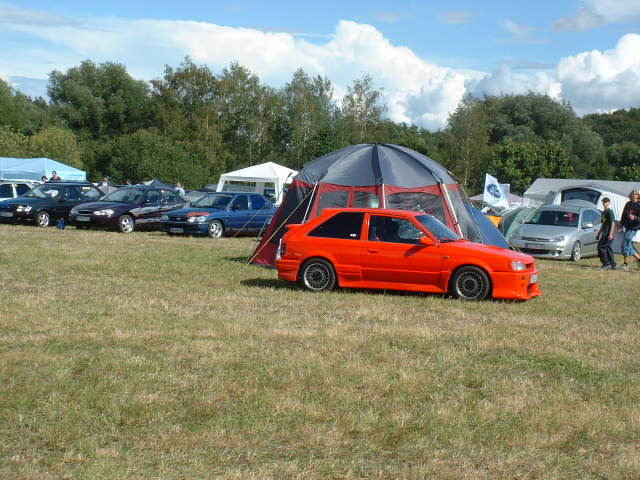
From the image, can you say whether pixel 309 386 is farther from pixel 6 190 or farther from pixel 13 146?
pixel 13 146

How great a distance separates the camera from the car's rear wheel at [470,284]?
12555 mm

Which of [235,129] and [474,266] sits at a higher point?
[235,129]

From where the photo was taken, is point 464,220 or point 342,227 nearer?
point 342,227

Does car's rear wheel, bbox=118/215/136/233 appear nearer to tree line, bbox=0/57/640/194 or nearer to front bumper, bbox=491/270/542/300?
front bumper, bbox=491/270/542/300

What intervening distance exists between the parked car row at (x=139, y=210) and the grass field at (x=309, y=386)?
1192 centimetres

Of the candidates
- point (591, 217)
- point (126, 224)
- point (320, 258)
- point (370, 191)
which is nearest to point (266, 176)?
point (126, 224)

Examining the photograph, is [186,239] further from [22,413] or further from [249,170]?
[22,413]

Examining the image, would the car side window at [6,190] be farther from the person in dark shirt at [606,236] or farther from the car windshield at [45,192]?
the person in dark shirt at [606,236]

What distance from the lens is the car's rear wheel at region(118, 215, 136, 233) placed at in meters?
25.8

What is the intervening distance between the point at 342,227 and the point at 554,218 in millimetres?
11651

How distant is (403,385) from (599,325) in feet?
15.7

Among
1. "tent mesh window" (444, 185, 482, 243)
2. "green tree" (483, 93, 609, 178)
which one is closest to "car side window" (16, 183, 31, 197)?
"tent mesh window" (444, 185, 482, 243)

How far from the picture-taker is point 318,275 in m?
13.2

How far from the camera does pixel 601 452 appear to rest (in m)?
5.66
